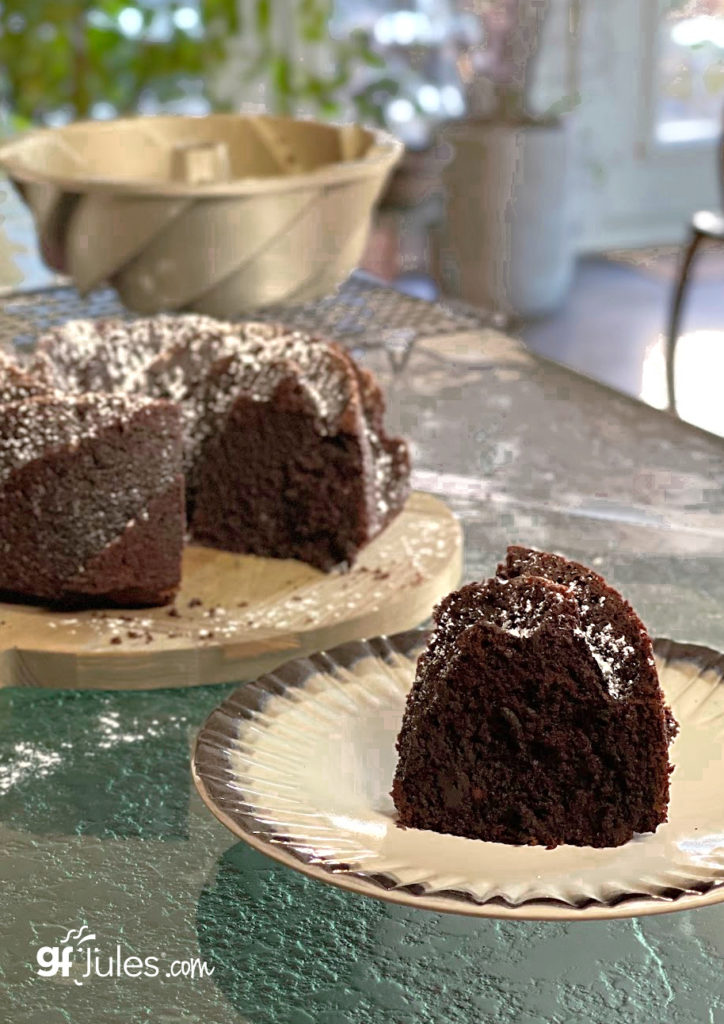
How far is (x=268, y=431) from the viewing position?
139 centimetres

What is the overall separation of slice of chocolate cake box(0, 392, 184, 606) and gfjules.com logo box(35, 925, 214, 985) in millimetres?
429

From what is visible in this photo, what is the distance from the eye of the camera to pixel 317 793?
872 mm

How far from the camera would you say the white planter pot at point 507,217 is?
4.84m

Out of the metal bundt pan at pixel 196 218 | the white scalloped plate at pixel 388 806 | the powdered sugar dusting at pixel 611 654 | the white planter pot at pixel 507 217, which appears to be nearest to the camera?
the white scalloped plate at pixel 388 806

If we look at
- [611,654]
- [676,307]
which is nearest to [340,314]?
[611,654]

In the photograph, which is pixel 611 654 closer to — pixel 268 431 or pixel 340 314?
pixel 268 431

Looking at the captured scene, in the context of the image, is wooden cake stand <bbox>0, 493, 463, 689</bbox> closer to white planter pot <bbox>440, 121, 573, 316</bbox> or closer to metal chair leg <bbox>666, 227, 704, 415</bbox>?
metal chair leg <bbox>666, 227, 704, 415</bbox>

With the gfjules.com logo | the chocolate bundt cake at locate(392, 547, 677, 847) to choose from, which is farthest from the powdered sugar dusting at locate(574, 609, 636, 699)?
the gfjules.com logo

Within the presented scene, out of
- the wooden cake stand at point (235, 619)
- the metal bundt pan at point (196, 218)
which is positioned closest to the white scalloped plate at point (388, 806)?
the wooden cake stand at point (235, 619)

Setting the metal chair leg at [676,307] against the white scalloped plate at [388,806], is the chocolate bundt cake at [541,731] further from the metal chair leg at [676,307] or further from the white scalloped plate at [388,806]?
the metal chair leg at [676,307]

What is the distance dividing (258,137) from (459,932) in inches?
54.7

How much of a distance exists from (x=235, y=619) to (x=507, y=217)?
392 cm

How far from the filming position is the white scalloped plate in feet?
2.50

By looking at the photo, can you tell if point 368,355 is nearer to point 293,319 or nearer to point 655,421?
point 293,319
